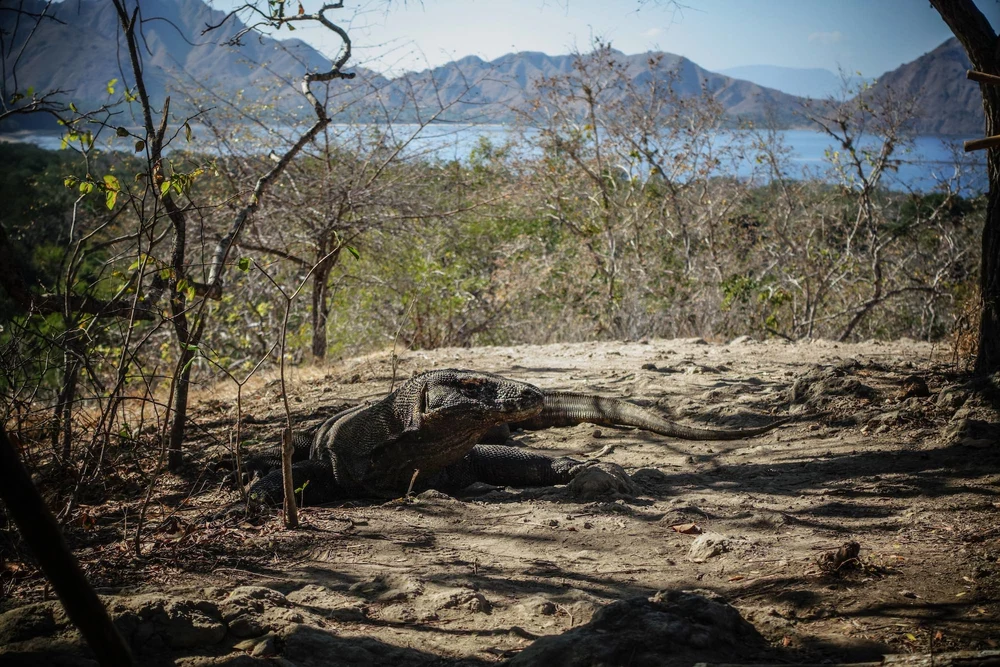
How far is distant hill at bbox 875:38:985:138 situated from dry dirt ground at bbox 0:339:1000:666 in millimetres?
7472

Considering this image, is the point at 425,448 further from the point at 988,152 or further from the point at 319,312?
the point at 319,312

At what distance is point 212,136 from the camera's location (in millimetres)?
9039

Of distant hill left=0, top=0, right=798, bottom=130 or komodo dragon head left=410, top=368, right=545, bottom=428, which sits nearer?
komodo dragon head left=410, top=368, right=545, bottom=428

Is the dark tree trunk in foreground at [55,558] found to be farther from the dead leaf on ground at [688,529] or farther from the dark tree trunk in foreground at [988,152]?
the dark tree trunk in foreground at [988,152]

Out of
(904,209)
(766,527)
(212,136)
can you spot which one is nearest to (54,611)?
(766,527)

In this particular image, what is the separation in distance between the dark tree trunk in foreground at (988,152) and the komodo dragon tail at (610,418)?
1.36 meters

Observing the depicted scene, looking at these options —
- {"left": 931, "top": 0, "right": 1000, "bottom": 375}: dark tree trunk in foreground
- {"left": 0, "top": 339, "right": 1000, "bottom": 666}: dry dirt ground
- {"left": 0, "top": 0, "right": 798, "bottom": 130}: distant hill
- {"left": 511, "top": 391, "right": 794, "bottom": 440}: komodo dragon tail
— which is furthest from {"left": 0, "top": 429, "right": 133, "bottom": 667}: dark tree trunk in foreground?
{"left": 0, "top": 0, "right": 798, "bottom": 130}: distant hill

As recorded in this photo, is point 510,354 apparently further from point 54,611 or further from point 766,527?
point 54,611

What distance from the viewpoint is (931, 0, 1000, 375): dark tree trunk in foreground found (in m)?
4.80

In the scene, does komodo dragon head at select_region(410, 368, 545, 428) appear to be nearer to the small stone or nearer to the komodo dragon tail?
the komodo dragon tail

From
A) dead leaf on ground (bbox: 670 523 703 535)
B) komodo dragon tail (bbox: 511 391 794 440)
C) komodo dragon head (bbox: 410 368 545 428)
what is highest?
komodo dragon head (bbox: 410 368 545 428)

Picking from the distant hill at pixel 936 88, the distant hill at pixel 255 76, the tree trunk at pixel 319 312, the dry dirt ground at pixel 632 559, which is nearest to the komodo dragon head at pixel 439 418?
the dry dirt ground at pixel 632 559

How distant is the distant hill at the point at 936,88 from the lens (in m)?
11.3

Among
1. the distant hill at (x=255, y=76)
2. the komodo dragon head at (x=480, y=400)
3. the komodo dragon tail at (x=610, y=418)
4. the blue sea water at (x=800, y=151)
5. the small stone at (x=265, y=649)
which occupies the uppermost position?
the distant hill at (x=255, y=76)
